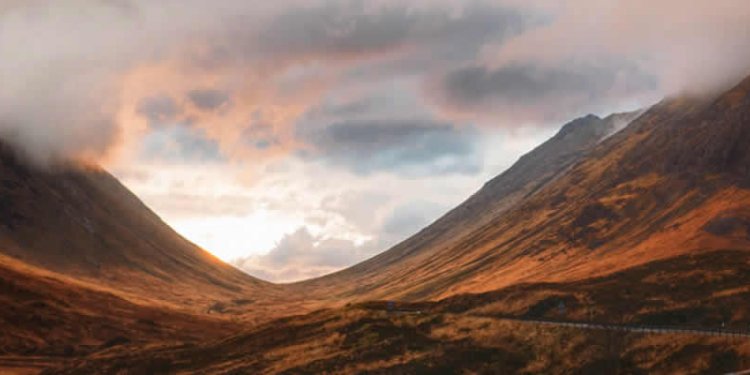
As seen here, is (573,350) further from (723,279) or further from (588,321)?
(723,279)

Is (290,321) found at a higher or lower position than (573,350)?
higher

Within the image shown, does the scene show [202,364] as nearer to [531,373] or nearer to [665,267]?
[531,373]

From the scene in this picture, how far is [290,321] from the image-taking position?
191m

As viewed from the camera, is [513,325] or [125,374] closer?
[513,325]

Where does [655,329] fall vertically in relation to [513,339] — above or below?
below

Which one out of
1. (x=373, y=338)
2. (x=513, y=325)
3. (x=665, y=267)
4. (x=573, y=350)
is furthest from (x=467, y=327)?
(x=665, y=267)

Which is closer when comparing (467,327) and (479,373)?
(479,373)

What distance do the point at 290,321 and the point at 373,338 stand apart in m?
45.5

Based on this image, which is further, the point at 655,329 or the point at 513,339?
the point at 513,339

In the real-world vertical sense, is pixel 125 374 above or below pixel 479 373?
above

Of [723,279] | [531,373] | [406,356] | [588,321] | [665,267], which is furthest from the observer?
[665,267]

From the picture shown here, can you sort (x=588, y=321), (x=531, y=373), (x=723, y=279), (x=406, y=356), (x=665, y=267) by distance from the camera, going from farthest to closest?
(x=665, y=267)
(x=723, y=279)
(x=588, y=321)
(x=406, y=356)
(x=531, y=373)

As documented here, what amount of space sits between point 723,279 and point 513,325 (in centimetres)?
5502

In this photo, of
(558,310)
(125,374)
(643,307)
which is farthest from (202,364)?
(643,307)
